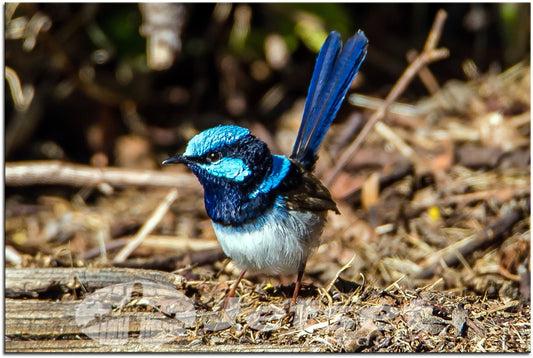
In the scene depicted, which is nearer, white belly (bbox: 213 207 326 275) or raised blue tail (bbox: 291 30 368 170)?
white belly (bbox: 213 207 326 275)

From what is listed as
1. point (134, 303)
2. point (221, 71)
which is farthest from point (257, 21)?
point (134, 303)

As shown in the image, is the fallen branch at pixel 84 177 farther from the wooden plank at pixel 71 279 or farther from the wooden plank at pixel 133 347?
the wooden plank at pixel 133 347

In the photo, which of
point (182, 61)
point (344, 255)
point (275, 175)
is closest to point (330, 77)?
point (275, 175)

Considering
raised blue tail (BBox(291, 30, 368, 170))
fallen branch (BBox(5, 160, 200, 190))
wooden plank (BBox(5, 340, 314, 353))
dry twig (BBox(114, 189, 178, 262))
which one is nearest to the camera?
wooden plank (BBox(5, 340, 314, 353))

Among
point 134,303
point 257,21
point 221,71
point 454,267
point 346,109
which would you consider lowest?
point 454,267

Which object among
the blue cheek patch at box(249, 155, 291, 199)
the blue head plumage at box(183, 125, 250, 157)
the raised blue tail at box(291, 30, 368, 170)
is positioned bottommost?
the blue cheek patch at box(249, 155, 291, 199)

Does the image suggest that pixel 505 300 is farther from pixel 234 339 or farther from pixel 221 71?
pixel 221 71

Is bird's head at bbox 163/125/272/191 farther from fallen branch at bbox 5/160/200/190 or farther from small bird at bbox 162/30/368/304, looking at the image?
fallen branch at bbox 5/160/200/190

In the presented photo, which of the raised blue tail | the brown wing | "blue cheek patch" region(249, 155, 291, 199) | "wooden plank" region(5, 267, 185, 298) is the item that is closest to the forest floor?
"wooden plank" region(5, 267, 185, 298)
